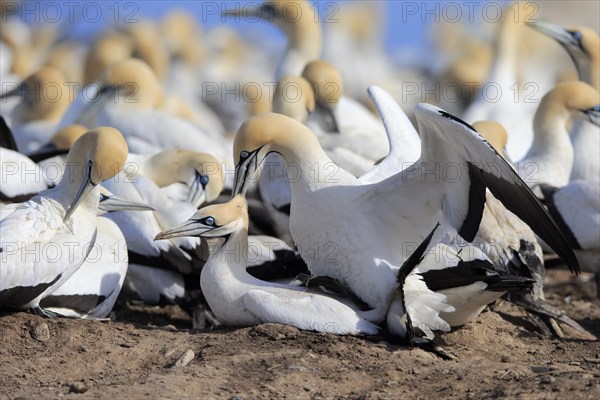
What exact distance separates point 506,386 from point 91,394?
1.81 m

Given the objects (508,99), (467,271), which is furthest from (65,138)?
(508,99)

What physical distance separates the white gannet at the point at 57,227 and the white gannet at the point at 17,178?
1300 millimetres

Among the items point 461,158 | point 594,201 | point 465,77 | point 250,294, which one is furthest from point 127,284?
point 465,77

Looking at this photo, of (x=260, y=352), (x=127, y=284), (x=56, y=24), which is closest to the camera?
(x=260, y=352)

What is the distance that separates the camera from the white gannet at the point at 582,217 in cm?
861

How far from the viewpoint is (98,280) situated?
7156mm

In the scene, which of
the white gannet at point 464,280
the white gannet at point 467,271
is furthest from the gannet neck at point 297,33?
the white gannet at point 464,280

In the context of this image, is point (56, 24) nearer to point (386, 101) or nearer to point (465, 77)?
point (465, 77)

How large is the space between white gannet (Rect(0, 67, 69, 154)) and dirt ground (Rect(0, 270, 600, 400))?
19.4 ft

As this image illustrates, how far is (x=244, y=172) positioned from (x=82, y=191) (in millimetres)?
907

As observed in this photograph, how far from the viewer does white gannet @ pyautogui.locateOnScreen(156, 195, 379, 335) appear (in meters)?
6.43

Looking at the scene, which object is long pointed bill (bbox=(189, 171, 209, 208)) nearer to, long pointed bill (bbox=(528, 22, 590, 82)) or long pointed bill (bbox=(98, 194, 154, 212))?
long pointed bill (bbox=(98, 194, 154, 212))

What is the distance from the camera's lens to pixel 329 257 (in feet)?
22.4

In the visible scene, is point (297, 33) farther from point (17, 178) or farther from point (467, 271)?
point (467, 271)
